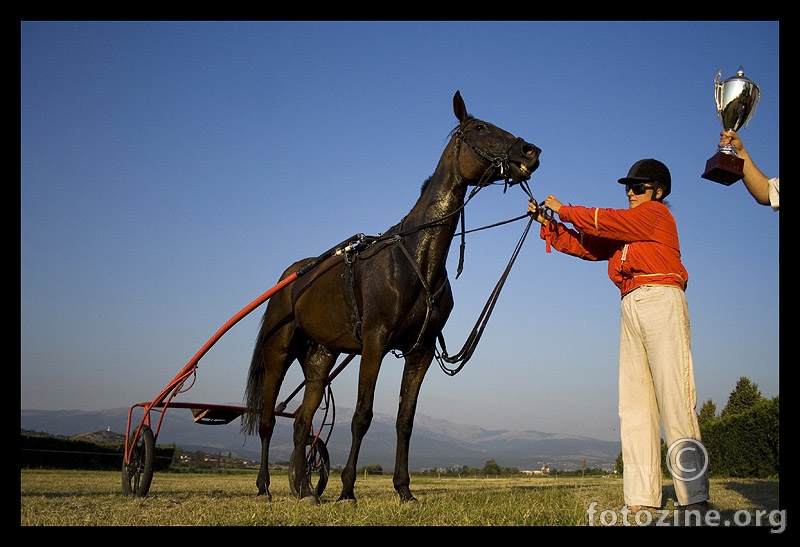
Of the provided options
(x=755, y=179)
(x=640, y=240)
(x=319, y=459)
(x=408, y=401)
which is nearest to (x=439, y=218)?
(x=408, y=401)

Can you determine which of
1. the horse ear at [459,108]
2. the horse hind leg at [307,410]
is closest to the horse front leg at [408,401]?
the horse hind leg at [307,410]

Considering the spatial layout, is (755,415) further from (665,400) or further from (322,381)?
(665,400)

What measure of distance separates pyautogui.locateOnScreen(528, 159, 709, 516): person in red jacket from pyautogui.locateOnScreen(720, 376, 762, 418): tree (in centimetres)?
1697

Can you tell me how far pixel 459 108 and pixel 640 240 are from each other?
248 centimetres

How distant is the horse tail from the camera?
29.0ft

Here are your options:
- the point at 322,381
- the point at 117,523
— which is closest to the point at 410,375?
the point at 322,381

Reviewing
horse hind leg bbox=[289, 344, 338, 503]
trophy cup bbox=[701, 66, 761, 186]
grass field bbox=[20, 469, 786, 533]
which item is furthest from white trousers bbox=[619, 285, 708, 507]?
horse hind leg bbox=[289, 344, 338, 503]

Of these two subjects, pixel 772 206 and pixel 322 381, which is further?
pixel 322 381

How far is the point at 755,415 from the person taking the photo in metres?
14.3

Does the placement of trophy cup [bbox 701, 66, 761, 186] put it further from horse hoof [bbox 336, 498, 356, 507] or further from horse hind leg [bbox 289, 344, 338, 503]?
horse hind leg [bbox 289, 344, 338, 503]

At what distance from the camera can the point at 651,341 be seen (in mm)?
4965
